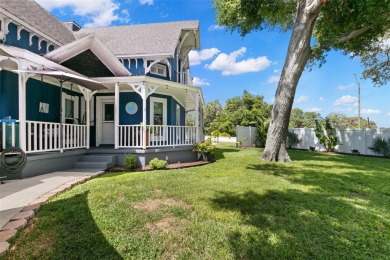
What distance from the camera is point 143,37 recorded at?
46.4ft

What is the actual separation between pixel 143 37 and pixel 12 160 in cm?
1079

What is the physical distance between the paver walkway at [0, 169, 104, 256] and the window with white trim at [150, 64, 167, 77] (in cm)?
799

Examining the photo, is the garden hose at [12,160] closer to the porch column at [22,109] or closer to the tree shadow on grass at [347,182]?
the porch column at [22,109]

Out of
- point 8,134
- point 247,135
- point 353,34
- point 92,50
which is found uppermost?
point 353,34

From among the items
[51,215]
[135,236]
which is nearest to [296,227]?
[135,236]

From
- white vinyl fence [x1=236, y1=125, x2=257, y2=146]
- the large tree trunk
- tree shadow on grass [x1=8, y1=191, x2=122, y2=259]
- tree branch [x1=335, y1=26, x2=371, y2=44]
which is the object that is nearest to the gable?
tree shadow on grass [x1=8, y1=191, x2=122, y2=259]

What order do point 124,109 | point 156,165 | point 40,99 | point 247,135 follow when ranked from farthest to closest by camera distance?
point 247,135 → point 124,109 → point 40,99 → point 156,165

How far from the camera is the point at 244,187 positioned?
5652mm

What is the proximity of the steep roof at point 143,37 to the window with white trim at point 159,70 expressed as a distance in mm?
1010

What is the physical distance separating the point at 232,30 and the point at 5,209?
14.7m

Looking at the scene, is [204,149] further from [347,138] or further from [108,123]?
[347,138]

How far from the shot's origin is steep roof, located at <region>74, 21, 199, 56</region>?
12.9m

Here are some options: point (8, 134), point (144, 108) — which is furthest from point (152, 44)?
point (8, 134)

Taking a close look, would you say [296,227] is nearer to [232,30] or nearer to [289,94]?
[289,94]
